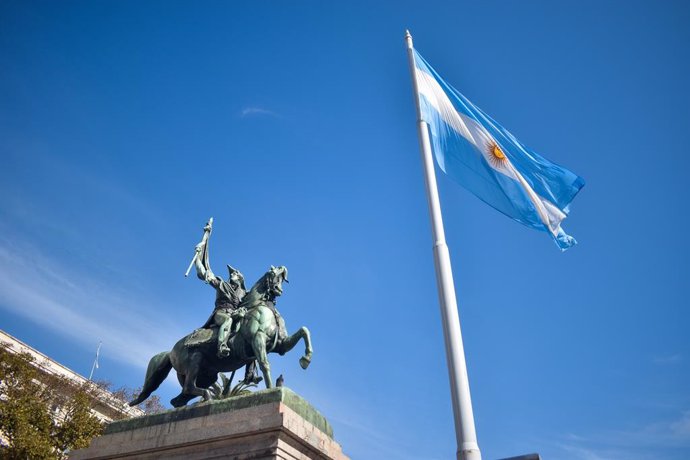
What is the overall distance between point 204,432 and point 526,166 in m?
9.16

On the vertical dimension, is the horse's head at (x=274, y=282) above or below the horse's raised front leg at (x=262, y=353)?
above

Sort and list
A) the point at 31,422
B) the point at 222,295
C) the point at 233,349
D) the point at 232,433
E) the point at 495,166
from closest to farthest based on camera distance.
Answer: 1. the point at 232,433
2. the point at 233,349
3. the point at 495,166
4. the point at 222,295
5. the point at 31,422

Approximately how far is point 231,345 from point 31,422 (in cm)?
1687

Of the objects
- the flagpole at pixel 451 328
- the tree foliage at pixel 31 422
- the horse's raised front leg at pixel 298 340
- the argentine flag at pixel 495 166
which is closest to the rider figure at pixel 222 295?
the horse's raised front leg at pixel 298 340

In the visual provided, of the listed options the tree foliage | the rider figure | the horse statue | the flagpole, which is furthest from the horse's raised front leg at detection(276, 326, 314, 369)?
the tree foliage

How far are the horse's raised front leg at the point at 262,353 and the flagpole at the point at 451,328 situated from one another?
3.89m

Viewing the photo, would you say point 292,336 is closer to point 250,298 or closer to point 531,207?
point 250,298

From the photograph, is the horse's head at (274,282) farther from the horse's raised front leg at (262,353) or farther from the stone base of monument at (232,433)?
the stone base of monument at (232,433)

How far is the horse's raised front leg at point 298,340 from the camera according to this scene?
1281cm

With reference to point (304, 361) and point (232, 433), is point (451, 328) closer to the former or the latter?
point (304, 361)

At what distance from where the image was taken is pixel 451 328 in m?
10.1

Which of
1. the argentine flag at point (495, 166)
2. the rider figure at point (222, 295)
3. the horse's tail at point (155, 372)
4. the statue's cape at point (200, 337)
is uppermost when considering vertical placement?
the argentine flag at point (495, 166)

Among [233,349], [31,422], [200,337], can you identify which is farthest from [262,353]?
[31,422]

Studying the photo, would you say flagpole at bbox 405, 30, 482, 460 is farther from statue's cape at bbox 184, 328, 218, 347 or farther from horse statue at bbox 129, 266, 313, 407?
statue's cape at bbox 184, 328, 218, 347
